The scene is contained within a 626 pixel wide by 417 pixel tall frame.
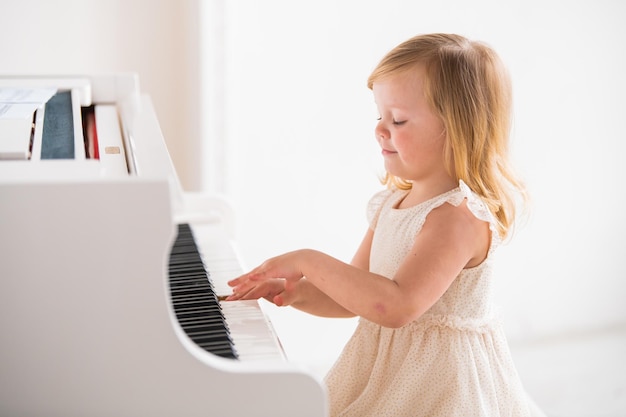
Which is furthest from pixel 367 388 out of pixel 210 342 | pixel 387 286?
pixel 210 342

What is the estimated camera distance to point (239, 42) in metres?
2.80

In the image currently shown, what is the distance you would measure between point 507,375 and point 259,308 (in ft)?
1.58

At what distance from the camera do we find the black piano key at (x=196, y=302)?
4.12ft

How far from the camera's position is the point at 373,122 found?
294 cm

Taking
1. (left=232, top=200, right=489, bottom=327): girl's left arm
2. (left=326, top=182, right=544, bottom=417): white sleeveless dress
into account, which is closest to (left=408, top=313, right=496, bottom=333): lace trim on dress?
(left=326, top=182, right=544, bottom=417): white sleeveless dress

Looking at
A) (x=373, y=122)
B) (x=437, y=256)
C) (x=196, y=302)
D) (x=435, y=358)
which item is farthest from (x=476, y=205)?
(x=373, y=122)

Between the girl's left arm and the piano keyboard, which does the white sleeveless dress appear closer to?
the girl's left arm

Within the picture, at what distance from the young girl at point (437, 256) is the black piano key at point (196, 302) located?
0.26 feet

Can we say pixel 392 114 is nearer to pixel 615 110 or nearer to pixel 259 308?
pixel 259 308

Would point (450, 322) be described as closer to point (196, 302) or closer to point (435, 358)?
point (435, 358)

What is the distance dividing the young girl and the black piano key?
8cm

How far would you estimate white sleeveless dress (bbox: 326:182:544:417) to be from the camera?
58.7 inches

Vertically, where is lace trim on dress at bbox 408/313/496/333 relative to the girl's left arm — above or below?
below

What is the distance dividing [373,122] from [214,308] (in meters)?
1.63
